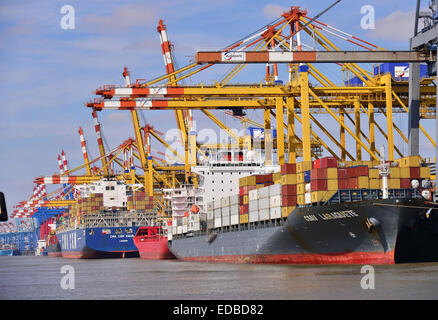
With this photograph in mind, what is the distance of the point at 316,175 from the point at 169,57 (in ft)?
116

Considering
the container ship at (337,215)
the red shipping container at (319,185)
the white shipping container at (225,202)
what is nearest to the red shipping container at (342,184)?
the container ship at (337,215)

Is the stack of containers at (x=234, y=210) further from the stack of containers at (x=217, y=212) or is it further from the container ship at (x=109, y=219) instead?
the container ship at (x=109, y=219)

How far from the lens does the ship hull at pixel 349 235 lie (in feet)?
111

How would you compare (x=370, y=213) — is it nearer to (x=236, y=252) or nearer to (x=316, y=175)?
(x=316, y=175)

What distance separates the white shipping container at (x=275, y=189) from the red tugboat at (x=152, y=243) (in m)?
26.9

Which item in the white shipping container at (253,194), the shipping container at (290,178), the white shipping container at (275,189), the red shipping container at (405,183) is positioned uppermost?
the shipping container at (290,178)

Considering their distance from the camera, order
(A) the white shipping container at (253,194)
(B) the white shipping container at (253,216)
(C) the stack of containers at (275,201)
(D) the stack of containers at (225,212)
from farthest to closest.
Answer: (D) the stack of containers at (225,212) → (A) the white shipping container at (253,194) → (B) the white shipping container at (253,216) → (C) the stack of containers at (275,201)

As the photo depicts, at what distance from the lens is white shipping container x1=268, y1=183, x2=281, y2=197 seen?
134ft

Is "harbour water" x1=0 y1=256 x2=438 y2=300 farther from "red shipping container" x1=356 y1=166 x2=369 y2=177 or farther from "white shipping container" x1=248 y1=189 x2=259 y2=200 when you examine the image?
"white shipping container" x1=248 y1=189 x2=259 y2=200

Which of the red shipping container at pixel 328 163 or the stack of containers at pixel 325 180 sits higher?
the red shipping container at pixel 328 163

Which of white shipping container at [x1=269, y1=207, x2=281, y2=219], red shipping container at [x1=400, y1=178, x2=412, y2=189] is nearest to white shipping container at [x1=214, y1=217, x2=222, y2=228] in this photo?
white shipping container at [x1=269, y1=207, x2=281, y2=219]

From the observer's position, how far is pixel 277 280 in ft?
98.9

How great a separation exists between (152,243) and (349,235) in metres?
37.9

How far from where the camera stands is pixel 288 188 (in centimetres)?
3956
